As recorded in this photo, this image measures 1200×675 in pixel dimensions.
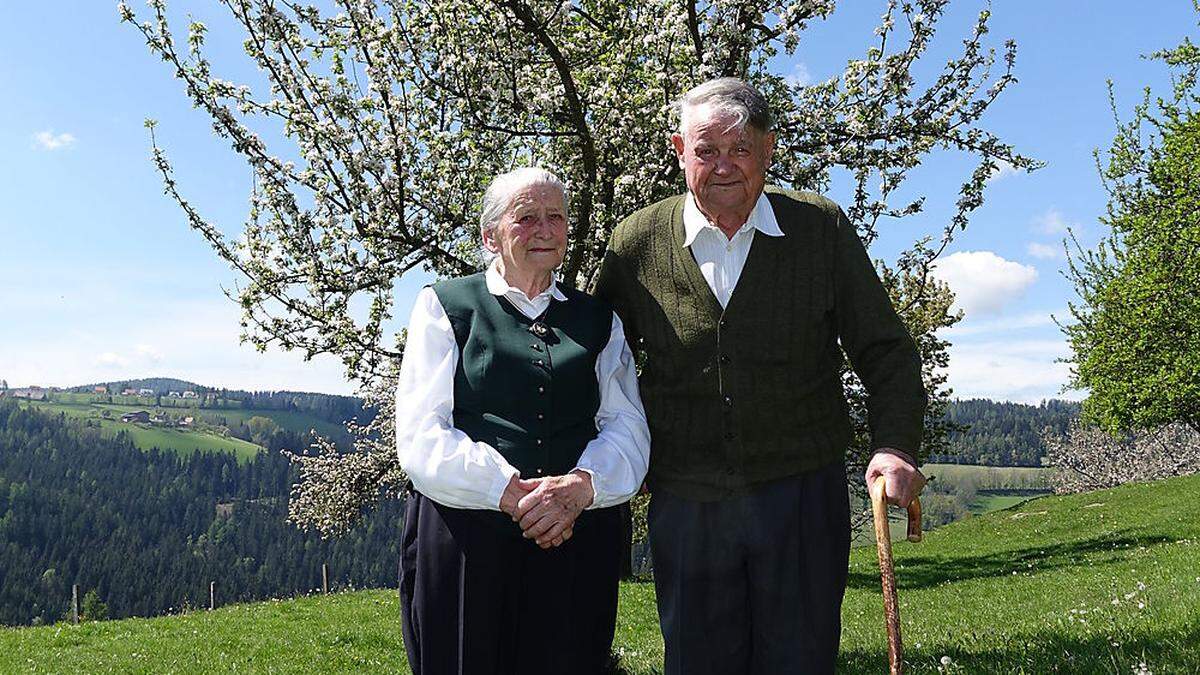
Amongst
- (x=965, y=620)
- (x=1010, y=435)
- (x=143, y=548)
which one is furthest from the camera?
(x=1010, y=435)

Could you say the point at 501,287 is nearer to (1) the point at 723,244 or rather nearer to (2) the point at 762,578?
(1) the point at 723,244

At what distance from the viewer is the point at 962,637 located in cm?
843

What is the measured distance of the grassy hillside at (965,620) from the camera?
21.8 feet

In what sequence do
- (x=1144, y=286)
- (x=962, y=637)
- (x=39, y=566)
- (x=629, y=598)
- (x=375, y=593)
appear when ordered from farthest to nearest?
(x=39, y=566), (x=1144, y=286), (x=375, y=593), (x=629, y=598), (x=962, y=637)

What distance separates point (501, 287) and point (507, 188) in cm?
44

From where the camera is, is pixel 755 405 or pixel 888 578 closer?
pixel 888 578

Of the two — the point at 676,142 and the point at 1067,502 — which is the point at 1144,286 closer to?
the point at 1067,502

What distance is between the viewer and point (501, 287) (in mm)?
3998

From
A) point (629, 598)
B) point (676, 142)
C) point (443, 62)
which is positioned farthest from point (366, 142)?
point (629, 598)

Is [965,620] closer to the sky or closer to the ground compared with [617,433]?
closer to the ground

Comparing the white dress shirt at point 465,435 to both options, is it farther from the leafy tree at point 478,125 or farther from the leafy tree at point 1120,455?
the leafy tree at point 1120,455

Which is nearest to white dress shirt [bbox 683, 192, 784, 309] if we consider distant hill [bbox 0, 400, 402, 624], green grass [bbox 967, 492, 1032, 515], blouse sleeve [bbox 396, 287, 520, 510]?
blouse sleeve [bbox 396, 287, 520, 510]

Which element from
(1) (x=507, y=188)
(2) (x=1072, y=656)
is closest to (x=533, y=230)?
(1) (x=507, y=188)

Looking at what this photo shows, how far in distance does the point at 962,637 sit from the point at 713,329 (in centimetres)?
611
